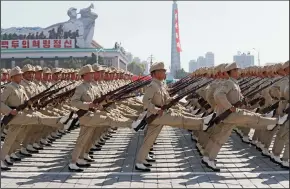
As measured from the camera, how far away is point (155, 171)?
754 centimetres

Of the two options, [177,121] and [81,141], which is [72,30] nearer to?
[81,141]

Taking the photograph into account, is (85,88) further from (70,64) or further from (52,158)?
(70,64)

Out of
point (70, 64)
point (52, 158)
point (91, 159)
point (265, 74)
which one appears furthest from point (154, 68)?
point (70, 64)

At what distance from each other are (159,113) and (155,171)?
1.01 metres

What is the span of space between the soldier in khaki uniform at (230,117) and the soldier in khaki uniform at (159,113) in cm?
32

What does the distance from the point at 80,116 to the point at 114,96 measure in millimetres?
1222

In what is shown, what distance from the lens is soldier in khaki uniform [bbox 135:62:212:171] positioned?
23.8 ft

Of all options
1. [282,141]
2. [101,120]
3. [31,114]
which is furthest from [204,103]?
[31,114]

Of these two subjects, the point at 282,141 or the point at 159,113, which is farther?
the point at 282,141

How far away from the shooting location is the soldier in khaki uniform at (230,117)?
23.7 feet

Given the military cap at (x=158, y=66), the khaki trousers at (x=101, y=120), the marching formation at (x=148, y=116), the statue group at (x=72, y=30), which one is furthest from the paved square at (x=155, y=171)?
the statue group at (x=72, y=30)

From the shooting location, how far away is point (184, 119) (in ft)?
24.3

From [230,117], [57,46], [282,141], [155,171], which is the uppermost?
[57,46]

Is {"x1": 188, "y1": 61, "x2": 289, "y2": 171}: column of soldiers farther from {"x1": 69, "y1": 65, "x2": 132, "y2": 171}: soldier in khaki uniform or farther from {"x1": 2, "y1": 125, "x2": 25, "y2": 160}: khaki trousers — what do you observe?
{"x1": 2, "y1": 125, "x2": 25, "y2": 160}: khaki trousers
